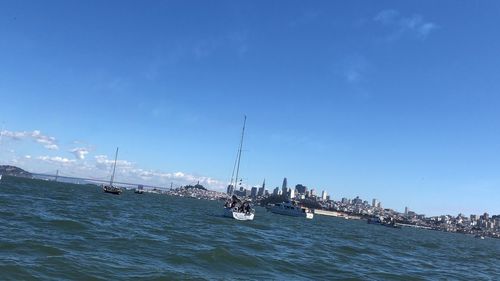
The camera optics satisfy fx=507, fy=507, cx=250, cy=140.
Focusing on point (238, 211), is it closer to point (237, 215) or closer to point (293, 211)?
point (237, 215)

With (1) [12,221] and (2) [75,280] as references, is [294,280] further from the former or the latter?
(1) [12,221]

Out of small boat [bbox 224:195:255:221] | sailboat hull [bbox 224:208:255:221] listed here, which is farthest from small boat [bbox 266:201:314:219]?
sailboat hull [bbox 224:208:255:221]

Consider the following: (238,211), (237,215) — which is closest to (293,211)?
(238,211)

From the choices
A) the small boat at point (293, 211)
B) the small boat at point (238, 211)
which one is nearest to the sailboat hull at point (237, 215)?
the small boat at point (238, 211)

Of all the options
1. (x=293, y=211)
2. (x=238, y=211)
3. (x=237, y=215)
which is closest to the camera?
(x=237, y=215)

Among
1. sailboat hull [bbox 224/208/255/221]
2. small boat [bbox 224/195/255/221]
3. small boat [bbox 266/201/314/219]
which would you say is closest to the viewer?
sailboat hull [bbox 224/208/255/221]

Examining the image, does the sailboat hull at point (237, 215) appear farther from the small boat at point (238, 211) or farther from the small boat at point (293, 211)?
the small boat at point (293, 211)

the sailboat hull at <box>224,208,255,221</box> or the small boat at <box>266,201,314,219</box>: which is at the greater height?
the sailboat hull at <box>224,208,255,221</box>

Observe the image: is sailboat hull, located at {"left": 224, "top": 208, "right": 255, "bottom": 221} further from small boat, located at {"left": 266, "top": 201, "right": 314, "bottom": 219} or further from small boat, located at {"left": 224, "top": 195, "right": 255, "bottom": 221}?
small boat, located at {"left": 266, "top": 201, "right": 314, "bottom": 219}

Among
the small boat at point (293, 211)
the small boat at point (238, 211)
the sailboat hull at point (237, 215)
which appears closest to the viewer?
the sailboat hull at point (237, 215)

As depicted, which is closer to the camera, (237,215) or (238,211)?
(237,215)

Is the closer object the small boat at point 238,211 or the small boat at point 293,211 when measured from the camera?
the small boat at point 238,211

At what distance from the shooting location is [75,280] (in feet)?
54.5

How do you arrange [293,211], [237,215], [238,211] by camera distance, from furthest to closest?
[293,211], [238,211], [237,215]
